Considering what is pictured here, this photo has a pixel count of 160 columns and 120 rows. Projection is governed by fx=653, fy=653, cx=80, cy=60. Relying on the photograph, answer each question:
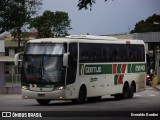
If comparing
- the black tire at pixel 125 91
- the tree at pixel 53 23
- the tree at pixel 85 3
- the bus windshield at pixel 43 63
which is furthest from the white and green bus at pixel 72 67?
the tree at pixel 85 3

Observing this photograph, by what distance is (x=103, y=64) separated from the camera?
68.1ft

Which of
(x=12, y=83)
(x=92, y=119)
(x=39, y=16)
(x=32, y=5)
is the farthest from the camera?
(x=12, y=83)

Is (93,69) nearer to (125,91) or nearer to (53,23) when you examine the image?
(125,91)

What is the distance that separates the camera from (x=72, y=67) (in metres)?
19.5

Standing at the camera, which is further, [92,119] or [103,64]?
[103,64]

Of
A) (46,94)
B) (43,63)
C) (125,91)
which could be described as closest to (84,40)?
(43,63)

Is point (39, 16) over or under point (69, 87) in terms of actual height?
over

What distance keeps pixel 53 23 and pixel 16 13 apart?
14.8ft

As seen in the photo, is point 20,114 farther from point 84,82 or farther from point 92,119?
point 84,82

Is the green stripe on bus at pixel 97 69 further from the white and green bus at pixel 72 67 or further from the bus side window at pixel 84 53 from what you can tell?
the bus side window at pixel 84 53

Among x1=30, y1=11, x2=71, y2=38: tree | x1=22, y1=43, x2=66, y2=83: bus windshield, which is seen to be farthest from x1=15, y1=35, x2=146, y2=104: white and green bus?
x1=30, y1=11, x2=71, y2=38: tree

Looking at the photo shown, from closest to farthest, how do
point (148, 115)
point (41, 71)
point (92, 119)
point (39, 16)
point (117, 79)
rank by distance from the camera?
point (148, 115), point (92, 119), point (39, 16), point (41, 71), point (117, 79)

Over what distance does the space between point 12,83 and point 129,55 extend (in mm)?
9380

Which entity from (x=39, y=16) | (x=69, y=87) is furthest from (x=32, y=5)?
(x=69, y=87)
